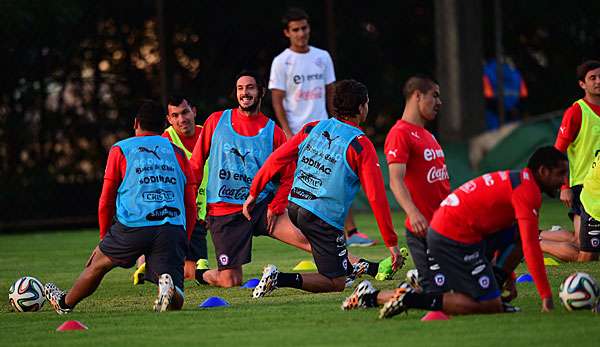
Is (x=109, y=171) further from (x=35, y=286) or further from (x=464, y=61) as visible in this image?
(x=464, y=61)

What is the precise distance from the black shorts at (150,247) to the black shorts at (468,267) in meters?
2.08

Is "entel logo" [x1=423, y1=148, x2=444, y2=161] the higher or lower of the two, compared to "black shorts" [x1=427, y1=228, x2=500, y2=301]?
higher

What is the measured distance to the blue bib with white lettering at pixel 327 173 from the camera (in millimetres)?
10281

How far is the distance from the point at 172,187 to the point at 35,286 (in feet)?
4.25

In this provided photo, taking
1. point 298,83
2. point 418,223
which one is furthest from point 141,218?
point 298,83

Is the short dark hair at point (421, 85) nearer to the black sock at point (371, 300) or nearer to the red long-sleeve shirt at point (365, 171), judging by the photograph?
the red long-sleeve shirt at point (365, 171)

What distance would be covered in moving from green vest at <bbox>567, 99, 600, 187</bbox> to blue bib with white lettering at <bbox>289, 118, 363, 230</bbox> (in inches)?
117

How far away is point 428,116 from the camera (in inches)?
387

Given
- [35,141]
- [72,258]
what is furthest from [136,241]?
[35,141]

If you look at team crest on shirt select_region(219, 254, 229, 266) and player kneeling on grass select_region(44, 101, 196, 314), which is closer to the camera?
player kneeling on grass select_region(44, 101, 196, 314)

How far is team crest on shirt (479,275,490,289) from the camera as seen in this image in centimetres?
880

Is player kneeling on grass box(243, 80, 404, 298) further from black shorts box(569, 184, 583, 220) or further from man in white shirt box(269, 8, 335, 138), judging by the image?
man in white shirt box(269, 8, 335, 138)

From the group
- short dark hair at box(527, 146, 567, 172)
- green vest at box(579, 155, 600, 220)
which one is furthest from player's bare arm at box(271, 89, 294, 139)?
short dark hair at box(527, 146, 567, 172)

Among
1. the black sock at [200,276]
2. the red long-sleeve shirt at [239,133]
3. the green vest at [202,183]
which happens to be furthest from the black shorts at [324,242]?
the green vest at [202,183]
